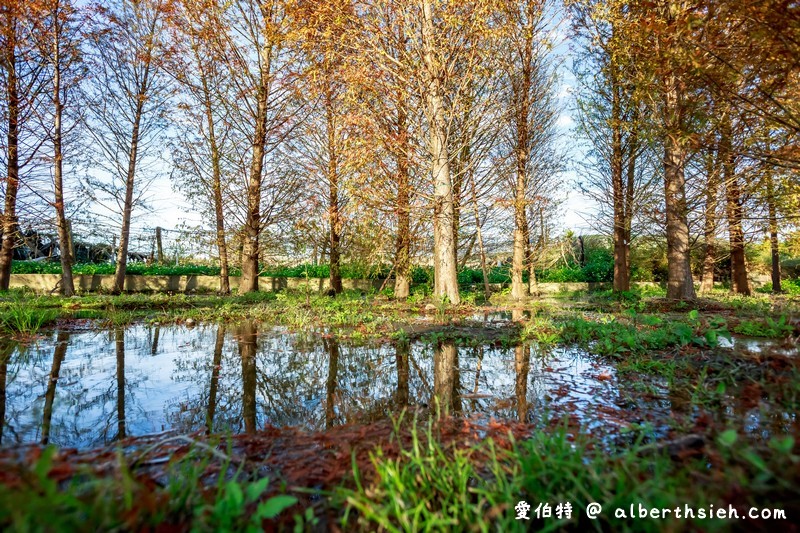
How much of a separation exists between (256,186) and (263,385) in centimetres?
829

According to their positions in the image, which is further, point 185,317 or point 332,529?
point 185,317

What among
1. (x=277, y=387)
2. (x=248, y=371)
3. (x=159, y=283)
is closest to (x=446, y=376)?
(x=277, y=387)

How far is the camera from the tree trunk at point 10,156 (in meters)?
9.38

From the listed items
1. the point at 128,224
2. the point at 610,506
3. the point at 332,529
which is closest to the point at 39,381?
the point at 332,529

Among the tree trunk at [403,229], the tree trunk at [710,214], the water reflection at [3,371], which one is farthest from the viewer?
the tree trunk at [403,229]

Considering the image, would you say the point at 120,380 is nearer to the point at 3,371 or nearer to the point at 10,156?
the point at 3,371

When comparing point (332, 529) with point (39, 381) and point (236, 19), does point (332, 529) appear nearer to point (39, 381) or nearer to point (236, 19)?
point (39, 381)

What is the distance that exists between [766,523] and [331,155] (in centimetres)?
1023

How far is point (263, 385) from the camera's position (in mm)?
2938

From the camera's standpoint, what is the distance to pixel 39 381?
286cm

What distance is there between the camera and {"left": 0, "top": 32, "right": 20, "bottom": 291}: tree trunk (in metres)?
9.38

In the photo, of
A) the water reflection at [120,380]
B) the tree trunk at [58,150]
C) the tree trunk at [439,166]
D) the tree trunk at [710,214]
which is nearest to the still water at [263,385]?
the water reflection at [120,380]

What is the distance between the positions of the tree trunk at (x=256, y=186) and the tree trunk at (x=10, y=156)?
546cm

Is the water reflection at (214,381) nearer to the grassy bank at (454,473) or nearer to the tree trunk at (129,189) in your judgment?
the grassy bank at (454,473)
